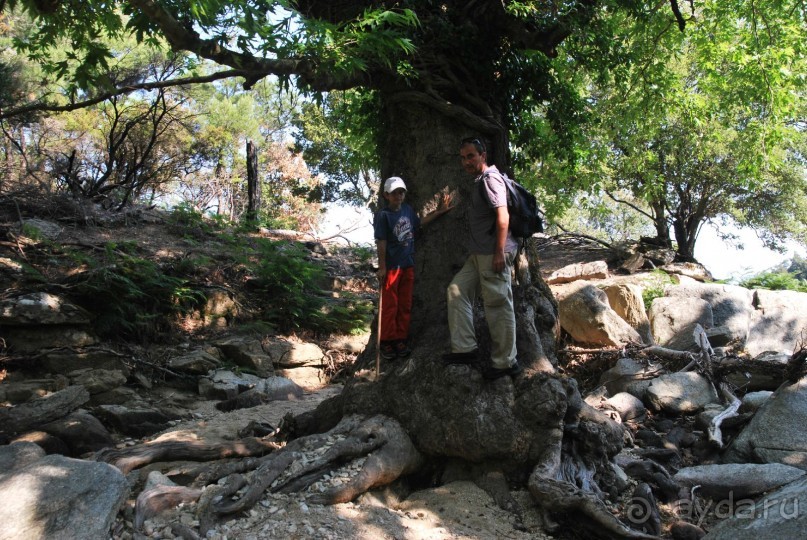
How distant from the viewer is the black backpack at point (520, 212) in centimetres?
474

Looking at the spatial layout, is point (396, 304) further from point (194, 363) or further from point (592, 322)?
point (592, 322)

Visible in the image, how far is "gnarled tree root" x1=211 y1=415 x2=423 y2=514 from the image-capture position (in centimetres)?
392

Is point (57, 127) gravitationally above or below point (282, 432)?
above

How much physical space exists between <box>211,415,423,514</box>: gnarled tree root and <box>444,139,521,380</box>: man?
0.81 meters

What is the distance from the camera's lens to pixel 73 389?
5.60 m

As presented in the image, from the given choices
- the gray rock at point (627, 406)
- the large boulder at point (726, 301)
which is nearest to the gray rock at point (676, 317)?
the large boulder at point (726, 301)

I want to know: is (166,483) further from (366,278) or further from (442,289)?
(366,278)

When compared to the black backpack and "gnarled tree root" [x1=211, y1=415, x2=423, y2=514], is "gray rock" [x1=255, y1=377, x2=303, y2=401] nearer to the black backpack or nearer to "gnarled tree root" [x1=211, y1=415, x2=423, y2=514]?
"gnarled tree root" [x1=211, y1=415, x2=423, y2=514]

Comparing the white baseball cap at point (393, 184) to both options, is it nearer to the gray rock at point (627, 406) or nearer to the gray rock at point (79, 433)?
the gray rock at point (79, 433)

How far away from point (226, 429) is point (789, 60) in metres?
11.3

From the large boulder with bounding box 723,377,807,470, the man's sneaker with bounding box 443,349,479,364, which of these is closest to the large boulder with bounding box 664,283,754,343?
the large boulder with bounding box 723,377,807,470

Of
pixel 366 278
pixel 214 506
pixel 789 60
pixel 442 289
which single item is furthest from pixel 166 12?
pixel 789 60

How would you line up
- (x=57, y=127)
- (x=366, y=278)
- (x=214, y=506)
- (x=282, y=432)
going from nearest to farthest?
(x=214, y=506) < (x=282, y=432) < (x=366, y=278) < (x=57, y=127)

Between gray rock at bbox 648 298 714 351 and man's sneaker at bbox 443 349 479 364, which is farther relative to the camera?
gray rock at bbox 648 298 714 351
